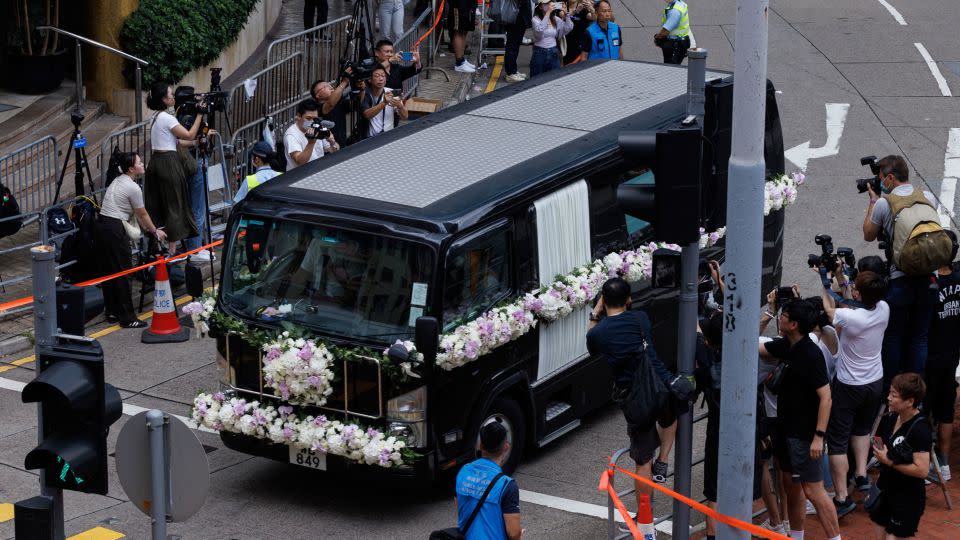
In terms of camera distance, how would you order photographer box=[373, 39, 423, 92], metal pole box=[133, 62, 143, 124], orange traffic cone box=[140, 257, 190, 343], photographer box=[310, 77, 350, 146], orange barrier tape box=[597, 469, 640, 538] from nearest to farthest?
orange barrier tape box=[597, 469, 640, 538]
orange traffic cone box=[140, 257, 190, 343]
photographer box=[310, 77, 350, 146]
photographer box=[373, 39, 423, 92]
metal pole box=[133, 62, 143, 124]

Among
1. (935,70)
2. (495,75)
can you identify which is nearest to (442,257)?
(495,75)

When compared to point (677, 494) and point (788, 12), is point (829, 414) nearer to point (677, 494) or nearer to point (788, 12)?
point (677, 494)

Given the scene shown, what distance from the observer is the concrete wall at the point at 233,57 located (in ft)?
66.1

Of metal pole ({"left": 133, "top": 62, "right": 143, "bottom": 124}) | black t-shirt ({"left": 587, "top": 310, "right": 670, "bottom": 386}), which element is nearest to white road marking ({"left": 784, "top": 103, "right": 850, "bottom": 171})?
metal pole ({"left": 133, "top": 62, "right": 143, "bottom": 124})

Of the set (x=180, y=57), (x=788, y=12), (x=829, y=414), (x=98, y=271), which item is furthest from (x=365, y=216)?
(x=788, y=12)

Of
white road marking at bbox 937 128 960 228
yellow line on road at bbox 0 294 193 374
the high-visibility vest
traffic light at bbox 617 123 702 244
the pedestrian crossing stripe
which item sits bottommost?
yellow line on road at bbox 0 294 193 374

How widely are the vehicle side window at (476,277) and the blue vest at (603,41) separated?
10017 mm

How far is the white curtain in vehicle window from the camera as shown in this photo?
11.1m

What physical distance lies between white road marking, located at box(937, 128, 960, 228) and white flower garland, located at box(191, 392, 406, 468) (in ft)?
30.9

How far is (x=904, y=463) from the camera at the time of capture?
28.8ft

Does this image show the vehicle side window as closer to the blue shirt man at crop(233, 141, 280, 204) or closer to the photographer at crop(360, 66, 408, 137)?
the blue shirt man at crop(233, 141, 280, 204)

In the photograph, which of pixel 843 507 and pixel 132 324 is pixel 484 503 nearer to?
pixel 843 507

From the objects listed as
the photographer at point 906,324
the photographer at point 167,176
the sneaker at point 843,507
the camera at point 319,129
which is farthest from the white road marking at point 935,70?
the sneaker at point 843,507

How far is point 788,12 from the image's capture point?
27953 millimetres
